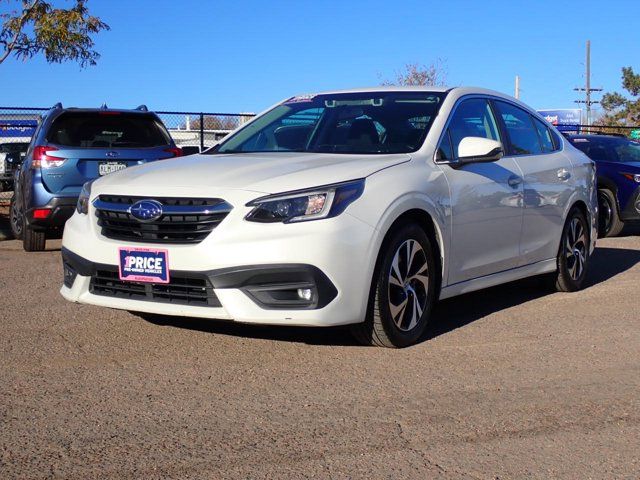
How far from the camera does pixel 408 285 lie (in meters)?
5.66

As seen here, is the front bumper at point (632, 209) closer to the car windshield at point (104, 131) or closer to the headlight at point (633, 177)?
A: the headlight at point (633, 177)

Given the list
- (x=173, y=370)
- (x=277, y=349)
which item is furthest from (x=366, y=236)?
(x=173, y=370)

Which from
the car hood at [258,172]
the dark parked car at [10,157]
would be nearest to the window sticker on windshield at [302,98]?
the car hood at [258,172]

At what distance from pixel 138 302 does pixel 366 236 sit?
4.49 feet

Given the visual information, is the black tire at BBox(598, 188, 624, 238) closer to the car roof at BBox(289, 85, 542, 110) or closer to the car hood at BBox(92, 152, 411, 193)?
the car roof at BBox(289, 85, 542, 110)

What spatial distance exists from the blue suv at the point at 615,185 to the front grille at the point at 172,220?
30.4 feet

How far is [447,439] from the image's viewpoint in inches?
155

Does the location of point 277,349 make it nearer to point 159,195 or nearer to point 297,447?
point 159,195

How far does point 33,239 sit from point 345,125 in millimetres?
5617

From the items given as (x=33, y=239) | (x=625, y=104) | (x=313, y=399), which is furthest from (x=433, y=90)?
Answer: (x=625, y=104)

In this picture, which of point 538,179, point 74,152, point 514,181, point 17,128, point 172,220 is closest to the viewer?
point 172,220

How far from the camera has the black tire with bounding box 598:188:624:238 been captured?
1314cm

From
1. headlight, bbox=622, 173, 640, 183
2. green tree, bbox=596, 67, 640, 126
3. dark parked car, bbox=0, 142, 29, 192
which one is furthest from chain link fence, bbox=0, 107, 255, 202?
green tree, bbox=596, 67, 640, 126

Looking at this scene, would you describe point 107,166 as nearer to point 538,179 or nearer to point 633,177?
point 538,179
